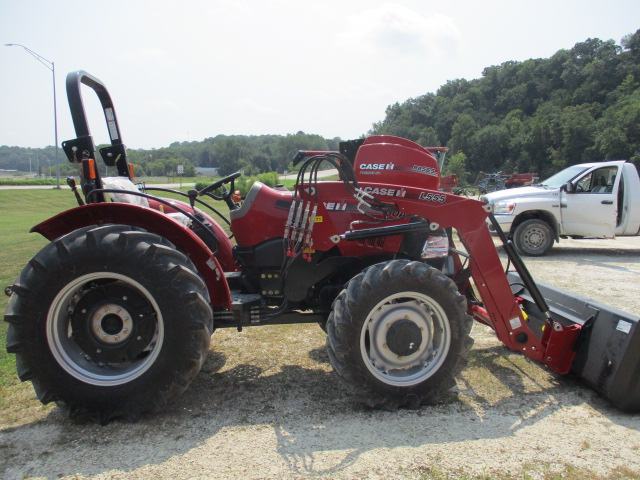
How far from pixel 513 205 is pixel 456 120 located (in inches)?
2961

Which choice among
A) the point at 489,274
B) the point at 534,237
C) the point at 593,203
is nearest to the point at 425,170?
the point at 489,274

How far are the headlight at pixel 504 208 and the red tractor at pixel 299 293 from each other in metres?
6.32

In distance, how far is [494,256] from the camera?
3600 millimetres

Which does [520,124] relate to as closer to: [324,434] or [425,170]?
[425,170]

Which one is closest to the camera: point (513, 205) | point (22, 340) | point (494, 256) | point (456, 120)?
point (22, 340)

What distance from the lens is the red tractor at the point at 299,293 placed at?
9.86 ft

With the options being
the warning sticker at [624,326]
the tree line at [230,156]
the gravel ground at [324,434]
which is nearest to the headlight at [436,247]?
the gravel ground at [324,434]

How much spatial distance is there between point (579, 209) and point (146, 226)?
9423 mm

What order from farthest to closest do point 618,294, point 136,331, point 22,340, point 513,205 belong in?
1. point 513,205
2. point 618,294
3. point 136,331
4. point 22,340

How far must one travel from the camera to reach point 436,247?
3967 mm

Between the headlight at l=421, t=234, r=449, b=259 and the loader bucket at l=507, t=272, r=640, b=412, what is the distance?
1091 mm

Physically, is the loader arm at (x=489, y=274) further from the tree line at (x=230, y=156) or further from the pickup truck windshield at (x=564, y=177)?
the tree line at (x=230, y=156)

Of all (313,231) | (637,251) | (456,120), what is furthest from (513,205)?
(456,120)

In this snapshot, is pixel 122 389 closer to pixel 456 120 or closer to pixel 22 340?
pixel 22 340
